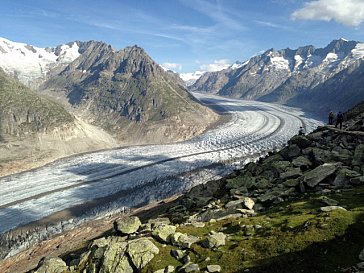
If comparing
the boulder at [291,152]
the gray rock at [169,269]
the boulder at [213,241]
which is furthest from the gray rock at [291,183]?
the gray rock at [169,269]

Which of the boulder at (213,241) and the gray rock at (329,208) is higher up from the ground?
the gray rock at (329,208)

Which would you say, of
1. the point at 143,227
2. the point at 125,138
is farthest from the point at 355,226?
the point at 125,138

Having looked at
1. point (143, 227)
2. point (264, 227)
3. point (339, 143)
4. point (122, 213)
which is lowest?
point (122, 213)

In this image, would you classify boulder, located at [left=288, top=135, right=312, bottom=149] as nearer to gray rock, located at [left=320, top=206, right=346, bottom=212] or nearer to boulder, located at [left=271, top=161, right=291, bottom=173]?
boulder, located at [left=271, top=161, right=291, bottom=173]

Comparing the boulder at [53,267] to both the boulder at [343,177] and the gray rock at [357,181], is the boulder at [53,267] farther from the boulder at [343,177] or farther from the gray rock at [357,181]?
the gray rock at [357,181]

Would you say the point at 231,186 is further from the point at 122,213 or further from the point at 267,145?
the point at 267,145

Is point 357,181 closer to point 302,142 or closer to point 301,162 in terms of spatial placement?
point 301,162
